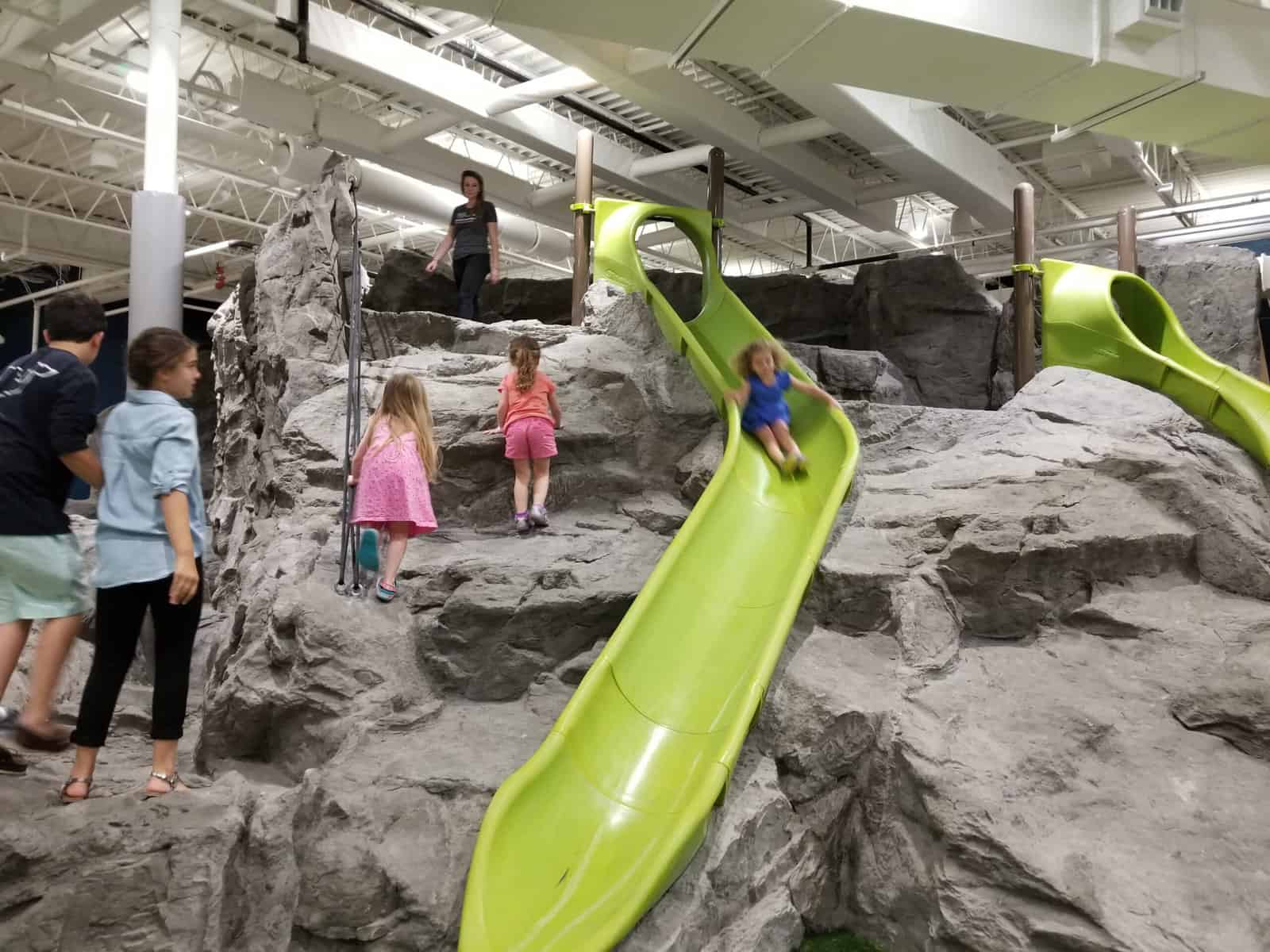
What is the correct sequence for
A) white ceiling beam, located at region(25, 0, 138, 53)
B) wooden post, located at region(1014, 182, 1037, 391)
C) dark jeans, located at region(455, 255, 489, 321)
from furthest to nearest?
dark jeans, located at region(455, 255, 489, 321) → wooden post, located at region(1014, 182, 1037, 391) → white ceiling beam, located at region(25, 0, 138, 53)

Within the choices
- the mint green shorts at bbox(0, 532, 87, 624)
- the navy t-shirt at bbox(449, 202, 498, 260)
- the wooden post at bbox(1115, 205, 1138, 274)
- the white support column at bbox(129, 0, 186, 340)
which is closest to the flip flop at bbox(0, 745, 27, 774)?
the mint green shorts at bbox(0, 532, 87, 624)

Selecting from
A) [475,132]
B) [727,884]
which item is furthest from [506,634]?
[475,132]

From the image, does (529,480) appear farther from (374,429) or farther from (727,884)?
(727,884)

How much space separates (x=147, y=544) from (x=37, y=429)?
1.54 ft

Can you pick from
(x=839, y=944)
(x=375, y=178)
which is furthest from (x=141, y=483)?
(x=375, y=178)

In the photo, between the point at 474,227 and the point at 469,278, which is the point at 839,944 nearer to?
the point at 469,278

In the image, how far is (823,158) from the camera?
1067 centimetres

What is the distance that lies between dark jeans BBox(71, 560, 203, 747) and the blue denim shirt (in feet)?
0.21

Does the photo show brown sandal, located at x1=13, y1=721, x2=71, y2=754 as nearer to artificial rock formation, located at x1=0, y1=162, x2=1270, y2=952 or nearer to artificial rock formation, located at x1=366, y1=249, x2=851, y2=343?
artificial rock formation, located at x1=0, y1=162, x2=1270, y2=952

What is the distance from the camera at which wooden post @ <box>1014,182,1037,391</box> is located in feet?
22.6

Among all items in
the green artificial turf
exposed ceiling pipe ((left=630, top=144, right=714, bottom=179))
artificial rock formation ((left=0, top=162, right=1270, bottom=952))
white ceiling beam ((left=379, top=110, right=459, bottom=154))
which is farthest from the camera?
exposed ceiling pipe ((left=630, top=144, right=714, bottom=179))

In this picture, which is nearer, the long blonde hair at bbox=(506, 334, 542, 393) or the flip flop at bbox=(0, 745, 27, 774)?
the flip flop at bbox=(0, 745, 27, 774)

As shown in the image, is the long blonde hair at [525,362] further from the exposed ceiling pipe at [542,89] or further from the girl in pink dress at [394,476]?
the exposed ceiling pipe at [542,89]

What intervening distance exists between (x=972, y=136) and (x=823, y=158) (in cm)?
168
